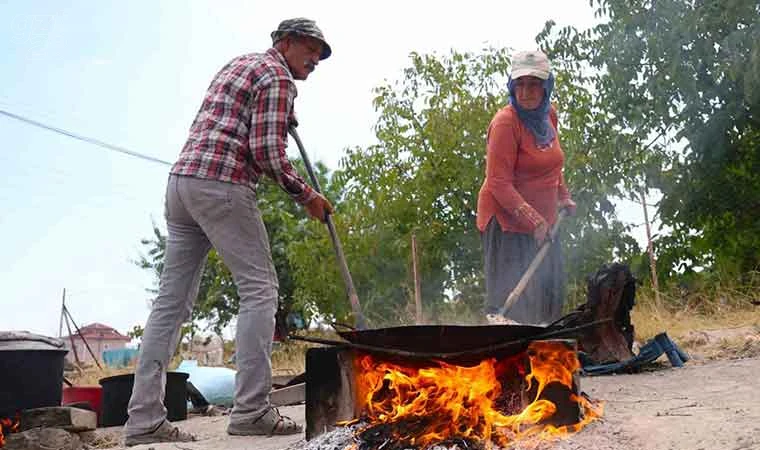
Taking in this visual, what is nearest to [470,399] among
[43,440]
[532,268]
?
[532,268]

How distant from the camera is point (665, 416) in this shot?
285cm

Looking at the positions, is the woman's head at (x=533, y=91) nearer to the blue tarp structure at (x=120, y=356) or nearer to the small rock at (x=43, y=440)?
the small rock at (x=43, y=440)

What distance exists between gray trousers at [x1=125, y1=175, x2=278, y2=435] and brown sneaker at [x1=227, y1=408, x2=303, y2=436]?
0.10ft

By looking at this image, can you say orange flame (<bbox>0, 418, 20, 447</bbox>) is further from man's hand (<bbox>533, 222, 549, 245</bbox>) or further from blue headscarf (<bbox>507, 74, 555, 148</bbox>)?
blue headscarf (<bbox>507, 74, 555, 148</bbox>)

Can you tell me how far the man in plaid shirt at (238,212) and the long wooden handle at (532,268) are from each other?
3.53 ft

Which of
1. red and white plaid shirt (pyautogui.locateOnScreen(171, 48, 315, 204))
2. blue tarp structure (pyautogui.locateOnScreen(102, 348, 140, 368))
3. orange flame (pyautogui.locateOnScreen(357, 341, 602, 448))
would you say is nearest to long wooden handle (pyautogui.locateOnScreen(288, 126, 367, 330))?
red and white plaid shirt (pyautogui.locateOnScreen(171, 48, 315, 204))

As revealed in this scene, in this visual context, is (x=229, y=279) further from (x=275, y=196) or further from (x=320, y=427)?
(x=320, y=427)

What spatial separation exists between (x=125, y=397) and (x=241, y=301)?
249cm

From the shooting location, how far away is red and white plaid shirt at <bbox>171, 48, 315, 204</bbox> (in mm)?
3434

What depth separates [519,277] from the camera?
14.6ft

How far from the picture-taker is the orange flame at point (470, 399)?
257 centimetres

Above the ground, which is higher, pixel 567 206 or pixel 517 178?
pixel 517 178

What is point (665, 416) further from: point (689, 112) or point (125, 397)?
point (689, 112)

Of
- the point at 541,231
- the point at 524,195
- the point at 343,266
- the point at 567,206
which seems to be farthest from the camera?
the point at 567,206
